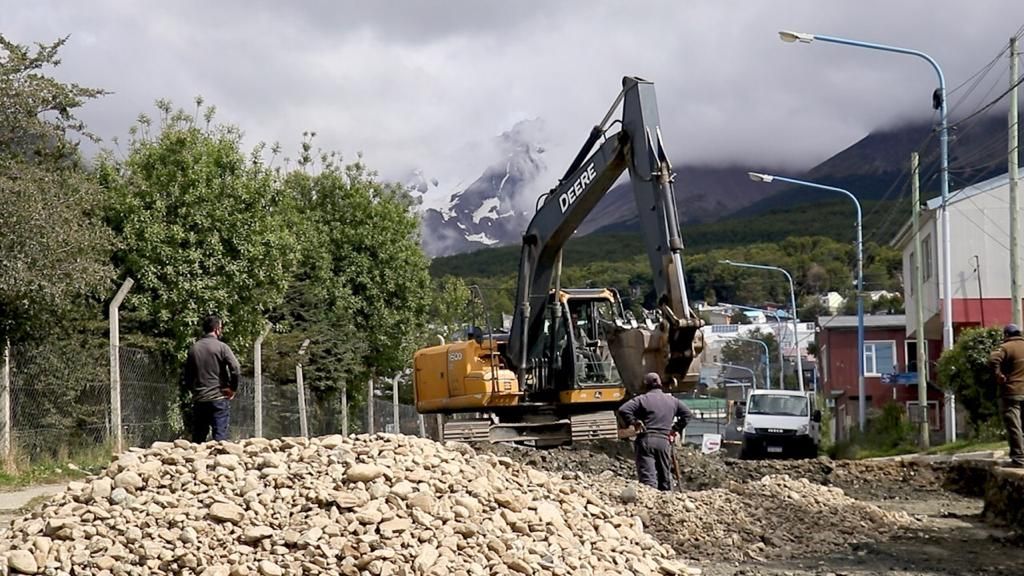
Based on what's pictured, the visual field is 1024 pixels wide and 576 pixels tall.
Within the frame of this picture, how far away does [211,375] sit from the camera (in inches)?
525

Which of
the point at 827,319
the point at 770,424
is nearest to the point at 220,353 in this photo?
the point at 770,424

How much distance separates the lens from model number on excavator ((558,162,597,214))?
19.3 m

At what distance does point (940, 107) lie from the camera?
2864cm

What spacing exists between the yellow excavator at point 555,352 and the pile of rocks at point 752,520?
4.13 m

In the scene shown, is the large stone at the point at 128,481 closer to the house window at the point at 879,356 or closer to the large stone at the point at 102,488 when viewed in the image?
the large stone at the point at 102,488

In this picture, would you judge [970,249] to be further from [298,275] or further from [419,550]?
[419,550]

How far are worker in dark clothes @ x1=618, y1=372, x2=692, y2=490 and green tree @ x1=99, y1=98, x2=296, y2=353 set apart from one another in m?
10.5

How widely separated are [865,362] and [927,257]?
60.0 feet

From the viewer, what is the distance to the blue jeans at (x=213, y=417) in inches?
529

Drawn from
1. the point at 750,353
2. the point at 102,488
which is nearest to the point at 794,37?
the point at 102,488

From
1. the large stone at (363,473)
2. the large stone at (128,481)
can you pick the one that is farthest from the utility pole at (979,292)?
the large stone at (128,481)

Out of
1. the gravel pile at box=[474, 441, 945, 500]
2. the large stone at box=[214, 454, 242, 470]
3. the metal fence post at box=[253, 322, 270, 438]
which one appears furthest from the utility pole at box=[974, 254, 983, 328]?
the large stone at box=[214, 454, 242, 470]

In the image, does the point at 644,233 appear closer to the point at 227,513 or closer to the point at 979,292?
the point at 227,513

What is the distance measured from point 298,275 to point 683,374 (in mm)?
17934
